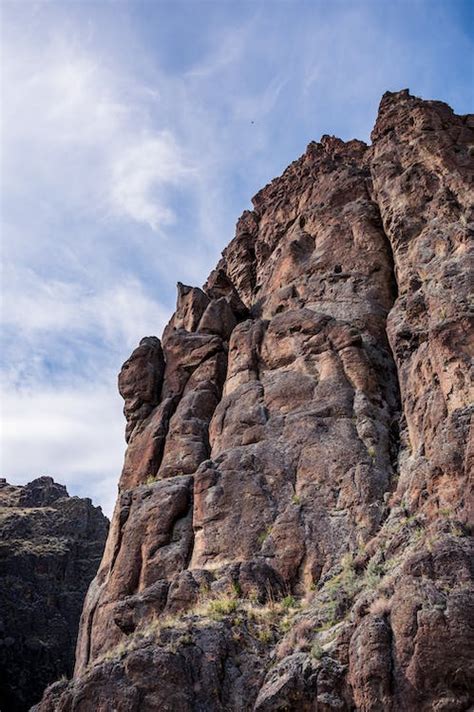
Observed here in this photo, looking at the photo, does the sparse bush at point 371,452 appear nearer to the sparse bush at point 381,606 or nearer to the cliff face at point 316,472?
the cliff face at point 316,472

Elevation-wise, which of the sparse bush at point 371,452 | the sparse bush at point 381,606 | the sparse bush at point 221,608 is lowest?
the sparse bush at point 381,606

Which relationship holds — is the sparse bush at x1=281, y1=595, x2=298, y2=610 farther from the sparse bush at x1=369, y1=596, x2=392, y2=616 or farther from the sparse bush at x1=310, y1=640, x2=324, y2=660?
the sparse bush at x1=369, y1=596, x2=392, y2=616

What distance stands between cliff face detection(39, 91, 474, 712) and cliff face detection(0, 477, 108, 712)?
33631mm

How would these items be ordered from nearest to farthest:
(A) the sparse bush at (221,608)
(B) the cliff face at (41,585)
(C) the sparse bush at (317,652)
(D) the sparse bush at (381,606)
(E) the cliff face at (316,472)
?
(D) the sparse bush at (381,606), (E) the cliff face at (316,472), (C) the sparse bush at (317,652), (A) the sparse bush at (221,608), (B) the cliff face at (41,585)

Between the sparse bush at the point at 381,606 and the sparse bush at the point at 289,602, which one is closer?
the sparse bush at the point at 381,606

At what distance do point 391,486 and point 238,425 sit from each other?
746 cm

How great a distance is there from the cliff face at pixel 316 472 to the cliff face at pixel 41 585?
33.6m

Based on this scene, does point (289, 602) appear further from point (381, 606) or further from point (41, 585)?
point (41, 585)

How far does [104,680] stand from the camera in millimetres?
17875

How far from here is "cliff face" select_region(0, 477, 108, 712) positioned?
190 ft

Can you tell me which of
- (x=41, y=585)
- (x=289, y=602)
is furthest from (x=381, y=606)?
(x=41, y=585)

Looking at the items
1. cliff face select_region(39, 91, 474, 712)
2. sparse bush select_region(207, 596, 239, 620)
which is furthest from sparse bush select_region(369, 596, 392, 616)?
sparse bush select_region(207, 596, 239, 620)

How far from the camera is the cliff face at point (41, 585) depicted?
57.8m

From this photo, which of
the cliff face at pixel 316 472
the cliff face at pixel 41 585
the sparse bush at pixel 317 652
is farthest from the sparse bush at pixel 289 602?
the cliff face at pixel 41 585
